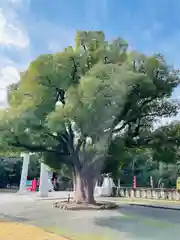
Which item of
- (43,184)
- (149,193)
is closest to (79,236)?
(43,184)

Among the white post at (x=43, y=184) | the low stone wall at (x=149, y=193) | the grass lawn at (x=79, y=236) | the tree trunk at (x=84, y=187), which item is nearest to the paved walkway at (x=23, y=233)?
the grass lawn at (x=79, y=236)

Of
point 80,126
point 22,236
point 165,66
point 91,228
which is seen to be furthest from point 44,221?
point 165,66

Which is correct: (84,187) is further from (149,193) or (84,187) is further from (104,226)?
(149,193)

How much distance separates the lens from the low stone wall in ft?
53.0

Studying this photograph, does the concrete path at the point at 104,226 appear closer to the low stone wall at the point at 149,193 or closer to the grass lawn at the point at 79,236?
the grass lawn at the point at 79,236

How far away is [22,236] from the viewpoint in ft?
17.8

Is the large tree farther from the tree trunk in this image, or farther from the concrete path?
the concrete path

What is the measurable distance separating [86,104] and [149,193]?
10.7 metres

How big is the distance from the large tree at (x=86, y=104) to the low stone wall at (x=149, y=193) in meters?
6.35

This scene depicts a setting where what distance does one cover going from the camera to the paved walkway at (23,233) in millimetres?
5277

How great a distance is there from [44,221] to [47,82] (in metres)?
4.80

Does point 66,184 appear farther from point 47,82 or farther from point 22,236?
point 22,236

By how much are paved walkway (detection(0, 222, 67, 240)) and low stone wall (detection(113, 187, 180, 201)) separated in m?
11.5

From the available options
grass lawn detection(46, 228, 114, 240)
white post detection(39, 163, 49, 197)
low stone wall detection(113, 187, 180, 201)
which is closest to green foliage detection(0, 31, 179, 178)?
grass lawn detection(46, 228, 114, 240)
